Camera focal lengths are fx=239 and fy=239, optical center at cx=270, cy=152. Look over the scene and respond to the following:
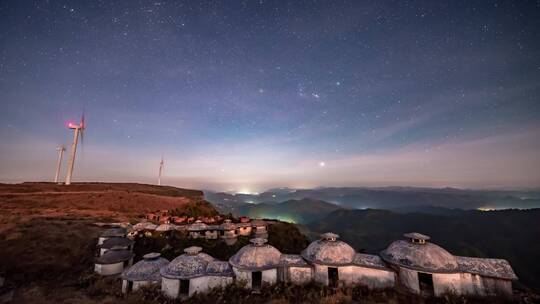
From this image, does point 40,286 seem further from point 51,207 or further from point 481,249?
point 481,249

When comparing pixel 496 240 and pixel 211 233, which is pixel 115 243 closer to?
pixel 211 233

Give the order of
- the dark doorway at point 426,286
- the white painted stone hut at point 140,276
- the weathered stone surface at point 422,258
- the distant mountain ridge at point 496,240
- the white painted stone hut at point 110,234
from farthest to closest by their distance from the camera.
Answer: the distant mountain ridge at point 496,240, the white painted stone hut at point 110,234, the white painted stone hut at point 140,276, the dark doorway at point 426,286, the weathered stone surface at point 422,258

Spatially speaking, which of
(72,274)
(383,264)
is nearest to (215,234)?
(72,274)

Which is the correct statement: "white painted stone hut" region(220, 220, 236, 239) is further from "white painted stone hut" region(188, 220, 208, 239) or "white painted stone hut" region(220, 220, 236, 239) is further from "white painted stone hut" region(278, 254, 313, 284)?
"white painted stone hut" region(278, 254, 313, 284)

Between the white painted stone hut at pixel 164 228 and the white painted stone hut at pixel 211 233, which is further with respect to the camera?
the white painted stone hut at pixel 211 233

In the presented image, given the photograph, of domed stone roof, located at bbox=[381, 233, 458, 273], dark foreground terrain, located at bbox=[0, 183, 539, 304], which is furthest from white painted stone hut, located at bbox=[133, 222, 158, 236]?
domed stone roof, located at bbox=[381, 233, 458, 273]

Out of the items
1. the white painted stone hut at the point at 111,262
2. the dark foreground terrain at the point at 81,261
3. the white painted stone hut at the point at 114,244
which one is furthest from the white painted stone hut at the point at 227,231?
the white painted stone hut at the point at 111,262

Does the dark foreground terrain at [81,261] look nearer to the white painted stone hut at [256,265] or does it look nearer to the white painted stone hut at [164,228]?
the white painted stone hut at [256,265]
